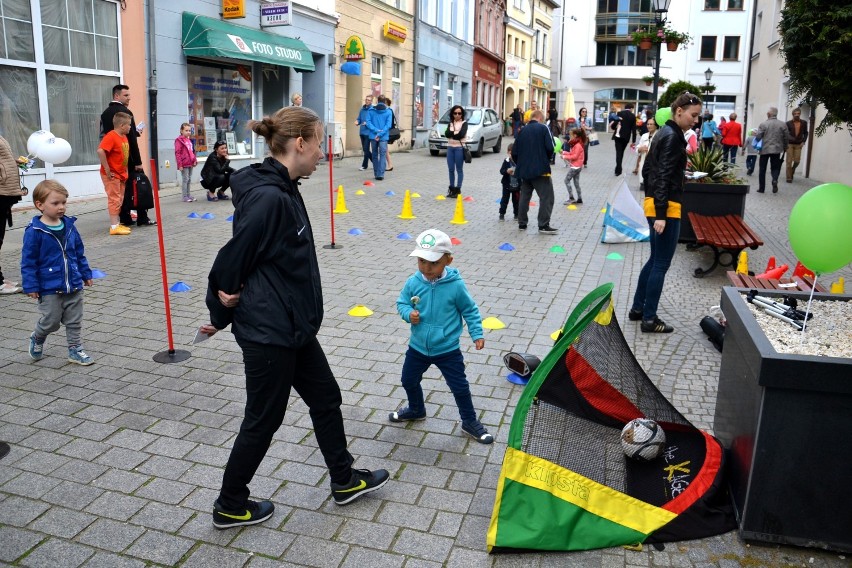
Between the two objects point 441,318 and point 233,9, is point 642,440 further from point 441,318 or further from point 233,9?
point 233,9

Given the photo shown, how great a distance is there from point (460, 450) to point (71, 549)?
2.02m

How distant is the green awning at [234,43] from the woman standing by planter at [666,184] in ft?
39.9

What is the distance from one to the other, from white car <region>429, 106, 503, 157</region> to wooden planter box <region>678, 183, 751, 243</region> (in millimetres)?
15728

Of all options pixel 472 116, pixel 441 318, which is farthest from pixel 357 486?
pixel 472 116

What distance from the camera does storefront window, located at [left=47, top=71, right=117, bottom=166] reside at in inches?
512

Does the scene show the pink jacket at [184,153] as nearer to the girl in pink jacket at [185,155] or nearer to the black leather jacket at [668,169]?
the girl in pink jacket at [185,155]

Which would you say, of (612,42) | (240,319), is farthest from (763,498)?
(612,42)

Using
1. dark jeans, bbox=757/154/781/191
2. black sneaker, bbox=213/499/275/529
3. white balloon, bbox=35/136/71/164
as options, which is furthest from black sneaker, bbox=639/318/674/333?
dark jeans, bbox=757/154/781/191

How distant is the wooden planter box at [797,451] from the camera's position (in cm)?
314

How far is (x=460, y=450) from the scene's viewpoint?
4.25 m

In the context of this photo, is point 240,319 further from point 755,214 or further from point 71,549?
point 755,214

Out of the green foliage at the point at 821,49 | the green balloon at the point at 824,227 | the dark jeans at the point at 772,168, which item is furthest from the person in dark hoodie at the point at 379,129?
the green balloon at the point at 824,227

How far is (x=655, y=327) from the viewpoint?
652 cm

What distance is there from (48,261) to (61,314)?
0.41 meters
